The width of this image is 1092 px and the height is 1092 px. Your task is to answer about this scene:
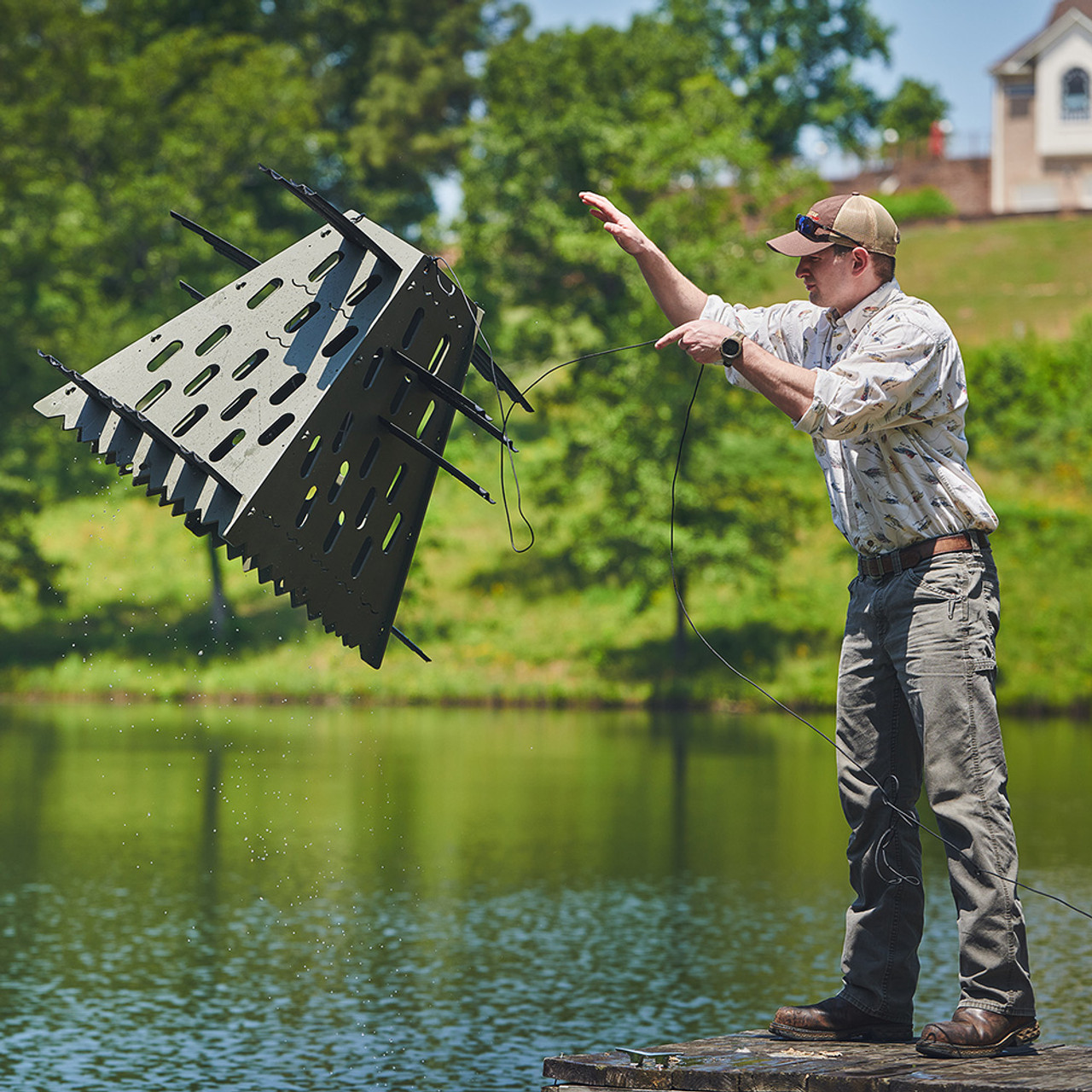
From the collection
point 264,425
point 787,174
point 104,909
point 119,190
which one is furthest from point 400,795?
point 119,190

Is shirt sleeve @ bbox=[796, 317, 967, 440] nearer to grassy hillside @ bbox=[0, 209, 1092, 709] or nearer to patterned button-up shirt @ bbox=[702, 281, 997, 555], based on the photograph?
patterned button-up shirt @ bbox=[702, 281, 997, 555]

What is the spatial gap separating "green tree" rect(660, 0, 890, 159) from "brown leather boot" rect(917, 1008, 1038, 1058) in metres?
54.8

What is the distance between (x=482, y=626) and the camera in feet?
109

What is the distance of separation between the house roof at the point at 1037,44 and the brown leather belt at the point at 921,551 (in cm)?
6839

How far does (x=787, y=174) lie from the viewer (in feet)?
113

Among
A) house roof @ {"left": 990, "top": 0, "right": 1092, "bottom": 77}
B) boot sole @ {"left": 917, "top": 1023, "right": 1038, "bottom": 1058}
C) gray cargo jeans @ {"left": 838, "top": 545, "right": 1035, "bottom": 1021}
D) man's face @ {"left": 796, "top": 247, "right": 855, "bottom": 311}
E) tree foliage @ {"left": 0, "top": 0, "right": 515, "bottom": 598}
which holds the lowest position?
boot sole @ {"left": 917, "top": 1023, "right": 1038, "bottom": 1058}

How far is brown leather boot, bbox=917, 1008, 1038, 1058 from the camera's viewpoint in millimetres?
4910

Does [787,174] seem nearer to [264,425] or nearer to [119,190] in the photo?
[119,190]

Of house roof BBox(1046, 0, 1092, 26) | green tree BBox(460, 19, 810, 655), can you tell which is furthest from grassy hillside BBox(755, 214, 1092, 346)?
house roof BBox(1046, 0, 1092, 26)

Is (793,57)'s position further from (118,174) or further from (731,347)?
(731,347)

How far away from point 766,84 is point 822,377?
56952mm

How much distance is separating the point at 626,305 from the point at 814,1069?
32.2 metres

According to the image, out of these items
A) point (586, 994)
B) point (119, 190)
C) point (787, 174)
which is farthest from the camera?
point (119, 190)

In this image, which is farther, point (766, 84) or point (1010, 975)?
point (766, 84)
